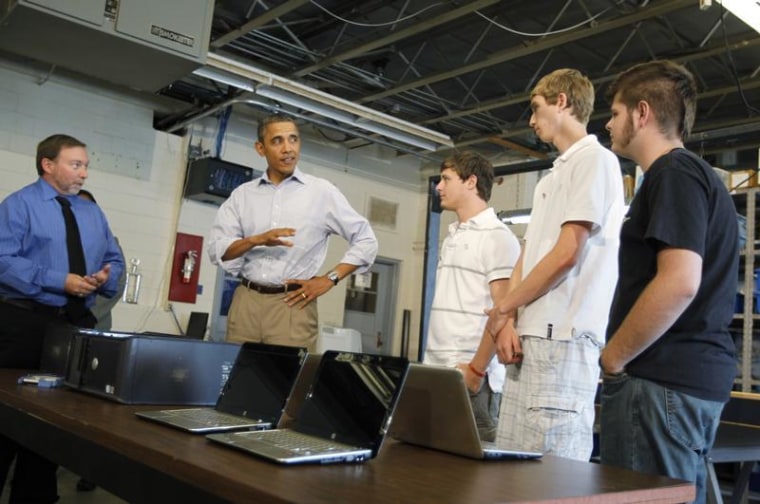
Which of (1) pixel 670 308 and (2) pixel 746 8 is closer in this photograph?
(1) pixel 670 308

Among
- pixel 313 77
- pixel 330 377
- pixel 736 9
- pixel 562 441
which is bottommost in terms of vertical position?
pixel 562 441

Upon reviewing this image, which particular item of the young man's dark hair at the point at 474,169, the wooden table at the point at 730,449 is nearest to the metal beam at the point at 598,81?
the wooden table at the point at 730,449

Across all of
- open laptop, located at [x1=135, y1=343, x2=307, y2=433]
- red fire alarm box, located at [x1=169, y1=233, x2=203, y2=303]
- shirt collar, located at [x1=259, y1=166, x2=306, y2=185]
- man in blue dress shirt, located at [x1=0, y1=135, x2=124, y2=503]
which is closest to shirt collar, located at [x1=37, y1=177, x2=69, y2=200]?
man in blue dress shirt, located at [x1=0, y1=135, x2=124, y2=503]

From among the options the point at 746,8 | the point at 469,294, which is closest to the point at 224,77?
the point at 746,8

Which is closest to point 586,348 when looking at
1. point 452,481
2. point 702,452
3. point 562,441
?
point 562,441

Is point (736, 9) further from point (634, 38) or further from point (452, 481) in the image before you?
point (452, 481)

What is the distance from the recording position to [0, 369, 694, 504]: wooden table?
2.50ft

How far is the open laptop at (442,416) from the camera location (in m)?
1.07

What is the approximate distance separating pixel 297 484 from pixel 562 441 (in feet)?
3.06

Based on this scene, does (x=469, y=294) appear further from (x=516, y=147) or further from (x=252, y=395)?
(x=516, y=147)

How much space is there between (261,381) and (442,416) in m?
0.34

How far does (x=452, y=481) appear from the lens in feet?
2.83

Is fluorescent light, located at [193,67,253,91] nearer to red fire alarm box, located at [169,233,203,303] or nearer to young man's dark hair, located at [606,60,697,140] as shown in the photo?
red fire alarm box, located at [169,233,203,303]

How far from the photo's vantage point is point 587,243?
66.6 inches
